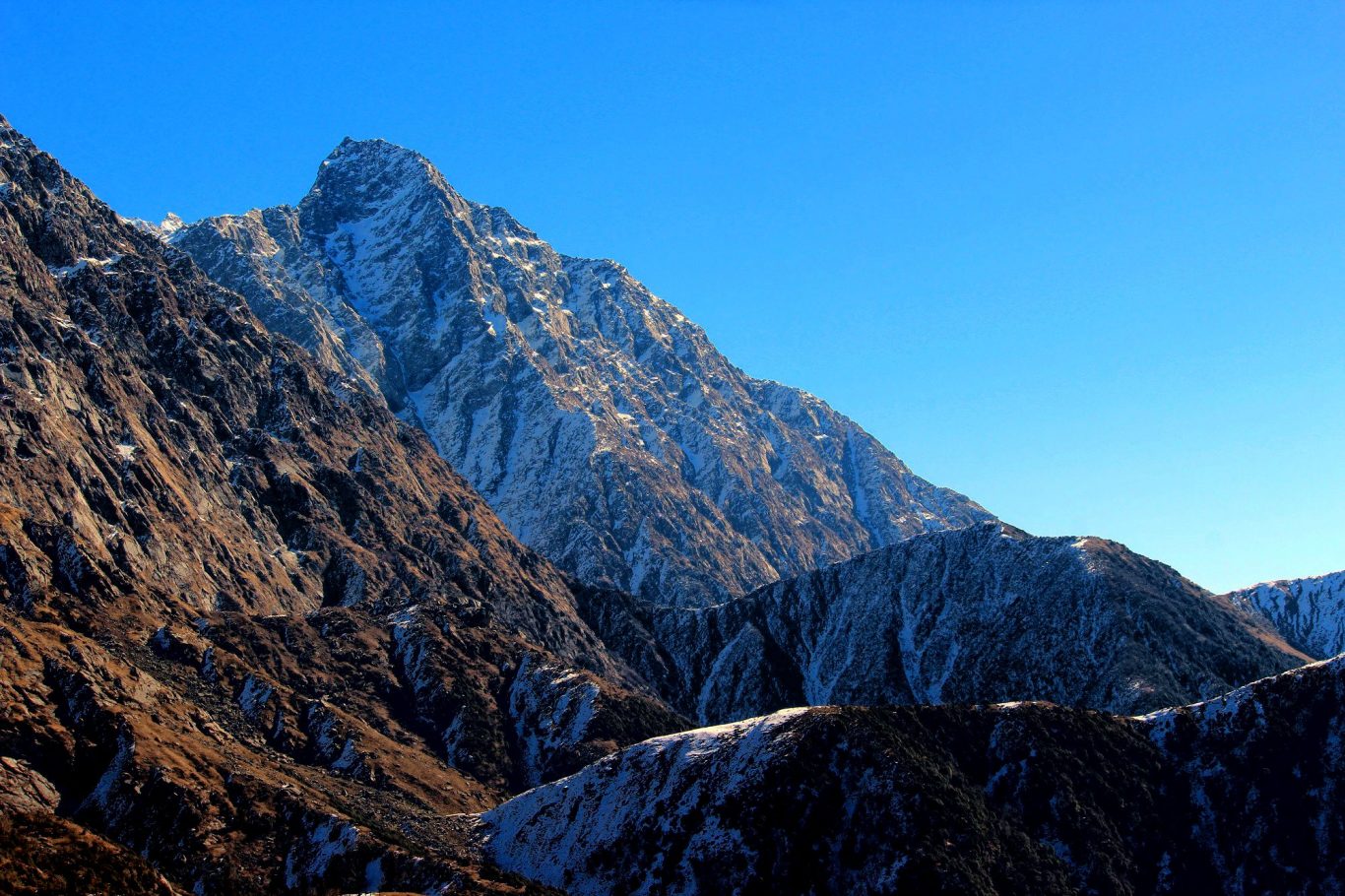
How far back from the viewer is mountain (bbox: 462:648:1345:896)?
150 meters

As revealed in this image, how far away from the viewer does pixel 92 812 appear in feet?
530

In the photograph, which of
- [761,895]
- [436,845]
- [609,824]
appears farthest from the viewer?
[436,845]

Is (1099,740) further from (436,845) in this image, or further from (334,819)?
(334,819)

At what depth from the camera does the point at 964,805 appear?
159 m

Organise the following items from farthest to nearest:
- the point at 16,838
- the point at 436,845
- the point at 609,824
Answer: the point at 436,845 → the point at 609,824 → the point at 16,838

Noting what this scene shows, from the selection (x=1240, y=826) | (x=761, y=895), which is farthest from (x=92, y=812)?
(x=1240, y=826)

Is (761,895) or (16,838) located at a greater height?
(16,838)

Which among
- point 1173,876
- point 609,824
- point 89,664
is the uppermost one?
point 89,664

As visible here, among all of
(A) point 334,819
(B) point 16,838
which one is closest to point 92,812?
(A) point 334,819

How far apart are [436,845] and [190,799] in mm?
32550

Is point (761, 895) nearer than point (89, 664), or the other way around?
point (761, 895)

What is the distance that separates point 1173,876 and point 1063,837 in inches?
606

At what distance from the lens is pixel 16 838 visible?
397 feet

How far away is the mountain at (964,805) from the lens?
15012 centimetres
